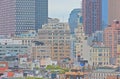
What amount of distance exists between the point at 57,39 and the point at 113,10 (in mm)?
31323

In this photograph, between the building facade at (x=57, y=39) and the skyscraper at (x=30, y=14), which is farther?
the skyscraper at (x=30, y=14)

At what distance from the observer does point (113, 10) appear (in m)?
172

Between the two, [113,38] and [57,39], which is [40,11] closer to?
[57,39]

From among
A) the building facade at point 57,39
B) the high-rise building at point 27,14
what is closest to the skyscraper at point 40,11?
the high-rise building at point 27,14

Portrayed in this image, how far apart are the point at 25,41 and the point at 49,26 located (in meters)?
4.43

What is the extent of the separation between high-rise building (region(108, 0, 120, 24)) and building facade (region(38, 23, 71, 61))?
17843 millimetres

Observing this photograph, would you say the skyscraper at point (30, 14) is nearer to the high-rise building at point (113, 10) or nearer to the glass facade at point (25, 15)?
the glass facade at point (25, 15)

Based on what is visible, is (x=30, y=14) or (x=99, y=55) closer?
(x=99, y=55)

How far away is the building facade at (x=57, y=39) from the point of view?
136875 mm

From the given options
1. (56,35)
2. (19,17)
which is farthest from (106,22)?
(56,35)

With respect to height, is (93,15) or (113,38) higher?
(93,15)

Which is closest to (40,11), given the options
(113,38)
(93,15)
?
(93,15)

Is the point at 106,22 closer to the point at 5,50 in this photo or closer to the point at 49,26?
the point at 49,26

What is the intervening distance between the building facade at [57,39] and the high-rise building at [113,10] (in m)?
17.8
